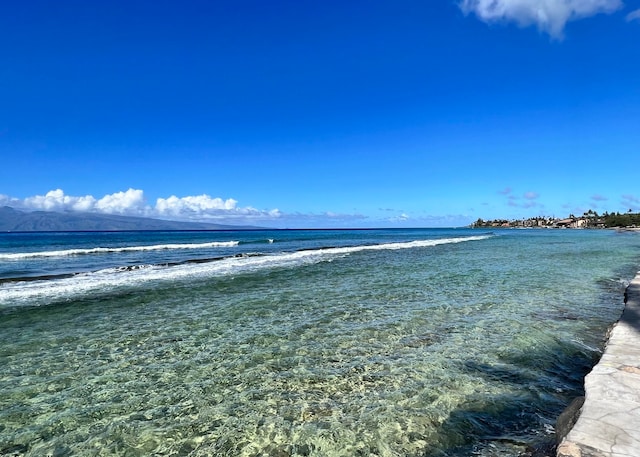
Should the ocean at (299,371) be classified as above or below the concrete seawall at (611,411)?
below

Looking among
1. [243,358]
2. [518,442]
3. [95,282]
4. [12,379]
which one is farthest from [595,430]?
[95,282]

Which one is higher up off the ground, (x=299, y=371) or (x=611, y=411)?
(x=611, y=411)

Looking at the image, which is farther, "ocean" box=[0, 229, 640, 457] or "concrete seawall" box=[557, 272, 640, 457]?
"ocean" box=[0, 229, 640, 457]

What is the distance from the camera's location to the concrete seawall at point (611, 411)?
3404 millimetres

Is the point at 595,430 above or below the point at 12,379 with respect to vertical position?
above

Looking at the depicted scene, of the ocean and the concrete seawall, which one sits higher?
the concrete seawall

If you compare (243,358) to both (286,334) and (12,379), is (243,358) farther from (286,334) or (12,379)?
(12,379)

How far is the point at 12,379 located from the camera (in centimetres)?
652

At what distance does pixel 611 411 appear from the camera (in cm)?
413

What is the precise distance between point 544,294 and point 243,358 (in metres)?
11.5

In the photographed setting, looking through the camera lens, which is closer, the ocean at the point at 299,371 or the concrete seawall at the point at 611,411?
the concrete seawall at the point at 611,411

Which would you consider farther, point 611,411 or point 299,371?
point 299,371

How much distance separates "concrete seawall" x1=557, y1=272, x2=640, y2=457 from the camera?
134 inches

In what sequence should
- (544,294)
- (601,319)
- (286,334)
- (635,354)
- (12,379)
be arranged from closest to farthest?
(635,354) < (12,379) < (286,334) < (601,319) < (544,294)
